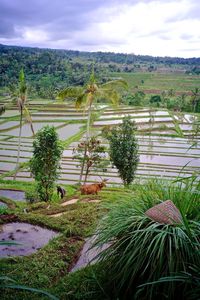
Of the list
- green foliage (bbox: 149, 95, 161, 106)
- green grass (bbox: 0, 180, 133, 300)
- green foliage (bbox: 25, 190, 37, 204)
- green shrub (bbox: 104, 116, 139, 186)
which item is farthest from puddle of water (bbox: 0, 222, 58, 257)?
green foliage (bbox: 149, 95, 161, 106)

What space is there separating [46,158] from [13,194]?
3176 millimetres

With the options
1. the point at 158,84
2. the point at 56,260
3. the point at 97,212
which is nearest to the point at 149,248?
the point at 56,260

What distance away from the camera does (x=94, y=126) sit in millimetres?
34125

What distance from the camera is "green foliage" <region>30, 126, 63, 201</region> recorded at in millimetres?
12680

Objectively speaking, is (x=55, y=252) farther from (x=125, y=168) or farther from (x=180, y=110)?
(x=180, y=110)

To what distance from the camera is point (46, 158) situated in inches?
513

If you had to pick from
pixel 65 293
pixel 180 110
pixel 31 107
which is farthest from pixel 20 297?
pixel 180 110

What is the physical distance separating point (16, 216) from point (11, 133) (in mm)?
24611

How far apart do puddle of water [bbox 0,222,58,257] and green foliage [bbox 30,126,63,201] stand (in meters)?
5.56

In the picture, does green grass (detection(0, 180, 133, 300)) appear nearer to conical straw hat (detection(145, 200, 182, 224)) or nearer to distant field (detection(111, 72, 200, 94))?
conical straw hat (detection(145, 200, 182, 224))

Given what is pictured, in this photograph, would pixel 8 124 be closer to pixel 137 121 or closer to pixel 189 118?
pixel 137 121

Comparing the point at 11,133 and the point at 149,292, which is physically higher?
the point at 149,292

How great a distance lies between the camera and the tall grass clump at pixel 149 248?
2.54m

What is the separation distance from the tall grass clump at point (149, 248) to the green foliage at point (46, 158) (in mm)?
9656
